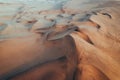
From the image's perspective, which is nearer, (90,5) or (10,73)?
(10,73)

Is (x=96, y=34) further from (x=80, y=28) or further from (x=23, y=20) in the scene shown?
(x=23, y=20)

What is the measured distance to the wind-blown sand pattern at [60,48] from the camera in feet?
4.82

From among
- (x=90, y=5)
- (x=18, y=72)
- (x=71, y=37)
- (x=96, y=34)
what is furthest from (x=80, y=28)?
(x=90, y=5)

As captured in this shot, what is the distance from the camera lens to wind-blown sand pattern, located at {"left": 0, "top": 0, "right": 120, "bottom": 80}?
4.82ft

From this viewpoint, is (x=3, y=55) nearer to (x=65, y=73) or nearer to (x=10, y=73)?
(x=10, y=73)

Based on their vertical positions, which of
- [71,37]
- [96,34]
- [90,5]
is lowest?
[90,5]

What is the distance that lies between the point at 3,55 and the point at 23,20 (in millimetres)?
1362

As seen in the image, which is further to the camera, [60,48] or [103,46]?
[103,46]

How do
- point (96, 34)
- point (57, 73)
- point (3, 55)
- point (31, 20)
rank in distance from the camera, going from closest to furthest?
point (57, 73) < point (3, 55) < point (96, 34) < point (31, 20)

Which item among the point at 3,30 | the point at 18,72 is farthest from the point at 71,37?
the point at 3,30

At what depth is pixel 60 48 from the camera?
5.67 feet

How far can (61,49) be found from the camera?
5.59 ft

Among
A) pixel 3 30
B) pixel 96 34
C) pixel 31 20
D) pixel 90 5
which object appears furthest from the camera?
pixel 90 5

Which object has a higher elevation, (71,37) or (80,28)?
(71,37)
